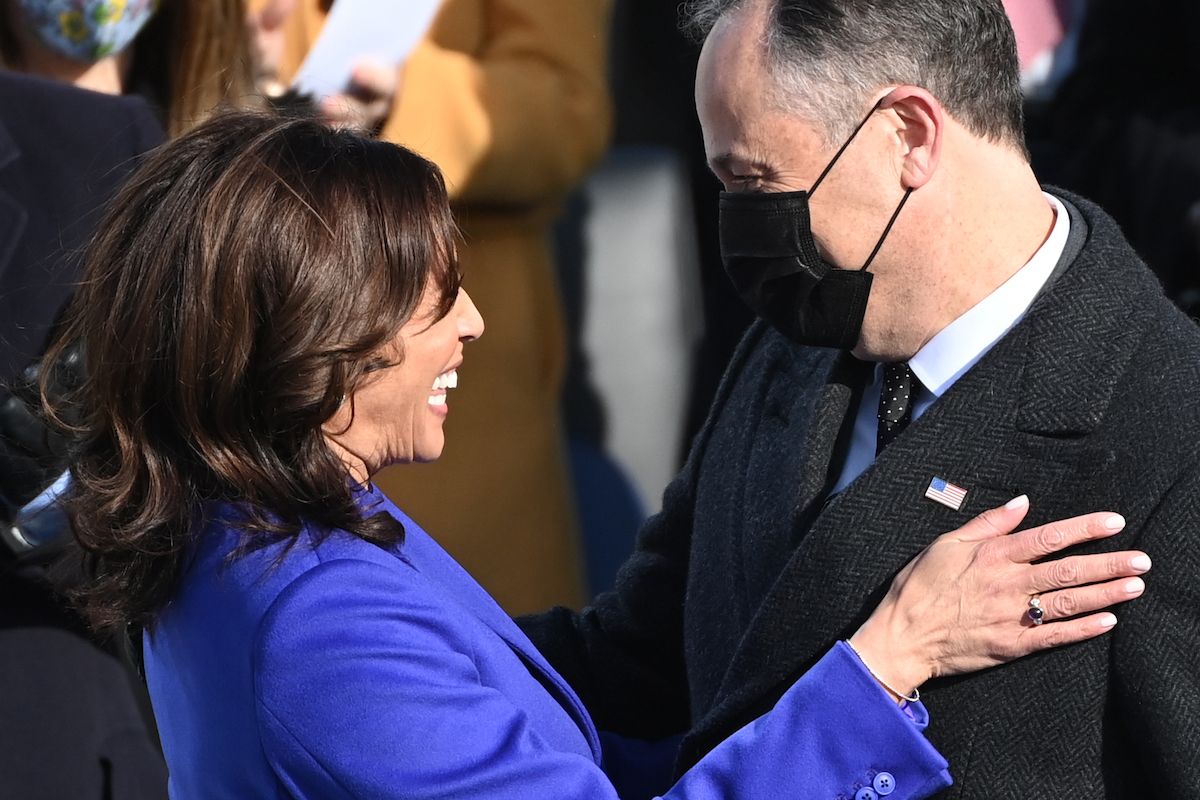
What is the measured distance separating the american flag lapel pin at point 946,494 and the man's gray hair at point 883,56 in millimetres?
482

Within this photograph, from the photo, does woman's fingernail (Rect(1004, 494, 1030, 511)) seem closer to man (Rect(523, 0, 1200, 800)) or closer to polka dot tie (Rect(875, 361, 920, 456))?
man (Rect(523, 0, 1200, 800))

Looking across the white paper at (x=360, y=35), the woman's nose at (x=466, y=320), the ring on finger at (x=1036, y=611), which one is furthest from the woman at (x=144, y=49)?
the ring on finger at (x=1036, y=611)

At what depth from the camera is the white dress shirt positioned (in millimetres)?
1826

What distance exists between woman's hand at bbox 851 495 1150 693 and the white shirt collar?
0.25 meters

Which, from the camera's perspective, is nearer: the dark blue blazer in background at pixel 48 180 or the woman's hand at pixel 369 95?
the dark blue blazer in background at pixel 48 180

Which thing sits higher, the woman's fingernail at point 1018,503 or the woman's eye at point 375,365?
the woman's eye at point 375,365

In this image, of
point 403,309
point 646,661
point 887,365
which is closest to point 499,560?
point 646,661

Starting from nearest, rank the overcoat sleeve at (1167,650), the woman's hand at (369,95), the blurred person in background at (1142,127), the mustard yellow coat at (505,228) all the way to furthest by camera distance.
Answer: the overcoat sleeve at (1167,650)
the woman's hand at (369,95)
the mustard yellow coat at (505,228)
the blurred person in background at (1142,127)

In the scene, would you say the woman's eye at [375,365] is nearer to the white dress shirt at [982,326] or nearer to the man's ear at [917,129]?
the white dress shirt at [982,326]

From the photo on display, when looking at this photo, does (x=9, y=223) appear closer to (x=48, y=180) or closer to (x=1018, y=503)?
(x=48, y=180)

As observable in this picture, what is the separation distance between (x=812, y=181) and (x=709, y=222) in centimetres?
227

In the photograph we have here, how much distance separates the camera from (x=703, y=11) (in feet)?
6.86

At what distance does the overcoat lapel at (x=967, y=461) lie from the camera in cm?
169

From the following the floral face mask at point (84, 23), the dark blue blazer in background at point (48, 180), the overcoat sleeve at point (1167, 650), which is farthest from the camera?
the floral face mask at point (84, 23)
